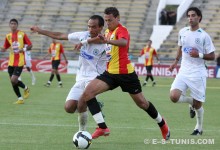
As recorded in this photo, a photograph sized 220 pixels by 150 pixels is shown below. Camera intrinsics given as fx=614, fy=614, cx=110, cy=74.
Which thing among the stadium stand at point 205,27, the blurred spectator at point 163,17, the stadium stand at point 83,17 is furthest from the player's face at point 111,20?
the blurred spectator at point 163,17

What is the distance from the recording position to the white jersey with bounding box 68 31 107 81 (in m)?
10.6

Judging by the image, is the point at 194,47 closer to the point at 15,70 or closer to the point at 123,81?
the point at 123,81

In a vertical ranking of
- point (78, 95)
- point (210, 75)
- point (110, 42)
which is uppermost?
point (110, 42)

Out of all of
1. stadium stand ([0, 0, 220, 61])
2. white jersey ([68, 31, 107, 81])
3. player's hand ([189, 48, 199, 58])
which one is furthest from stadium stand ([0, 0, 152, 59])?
white jersey ([68, 31, 107, 81])

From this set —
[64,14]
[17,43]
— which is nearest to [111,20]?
[17,43]

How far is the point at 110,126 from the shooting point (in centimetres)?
1284

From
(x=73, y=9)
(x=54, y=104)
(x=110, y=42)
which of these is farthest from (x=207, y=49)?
(x=73, y=9)

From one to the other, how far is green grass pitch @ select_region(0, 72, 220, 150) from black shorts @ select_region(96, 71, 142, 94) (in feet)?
2.98

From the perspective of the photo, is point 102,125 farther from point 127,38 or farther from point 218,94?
point 218,94

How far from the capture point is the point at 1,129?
11.8m

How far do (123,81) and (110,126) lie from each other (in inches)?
101

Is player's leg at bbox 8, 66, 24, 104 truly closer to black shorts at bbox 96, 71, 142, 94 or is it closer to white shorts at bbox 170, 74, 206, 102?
white shorts at bbox 170, 74, 206, 102

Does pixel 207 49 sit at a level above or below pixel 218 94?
above

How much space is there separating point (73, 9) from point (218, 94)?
24.2m
